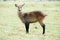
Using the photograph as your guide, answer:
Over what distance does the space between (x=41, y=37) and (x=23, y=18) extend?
1.68 metres

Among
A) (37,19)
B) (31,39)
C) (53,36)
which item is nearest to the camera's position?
(31,39)

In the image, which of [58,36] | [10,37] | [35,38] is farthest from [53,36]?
[10,37]

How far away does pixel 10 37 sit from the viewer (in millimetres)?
11414

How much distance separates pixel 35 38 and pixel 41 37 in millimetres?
375

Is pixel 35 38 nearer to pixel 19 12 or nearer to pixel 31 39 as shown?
pixel 31 39

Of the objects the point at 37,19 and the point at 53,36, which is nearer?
the point at 53,36

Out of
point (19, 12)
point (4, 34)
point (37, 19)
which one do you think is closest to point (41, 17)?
point (37, 19)

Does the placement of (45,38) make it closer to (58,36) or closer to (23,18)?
(58,36)

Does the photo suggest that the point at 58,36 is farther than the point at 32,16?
No

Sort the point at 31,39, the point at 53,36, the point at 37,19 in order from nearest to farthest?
the point at 31,39
the point at 53,36
the point at 37,19

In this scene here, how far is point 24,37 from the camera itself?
11.5 m

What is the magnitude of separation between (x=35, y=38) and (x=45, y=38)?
0.41m

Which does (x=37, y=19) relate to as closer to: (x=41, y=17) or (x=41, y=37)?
(x=41, y=17)

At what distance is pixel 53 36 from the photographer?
1195 cm
